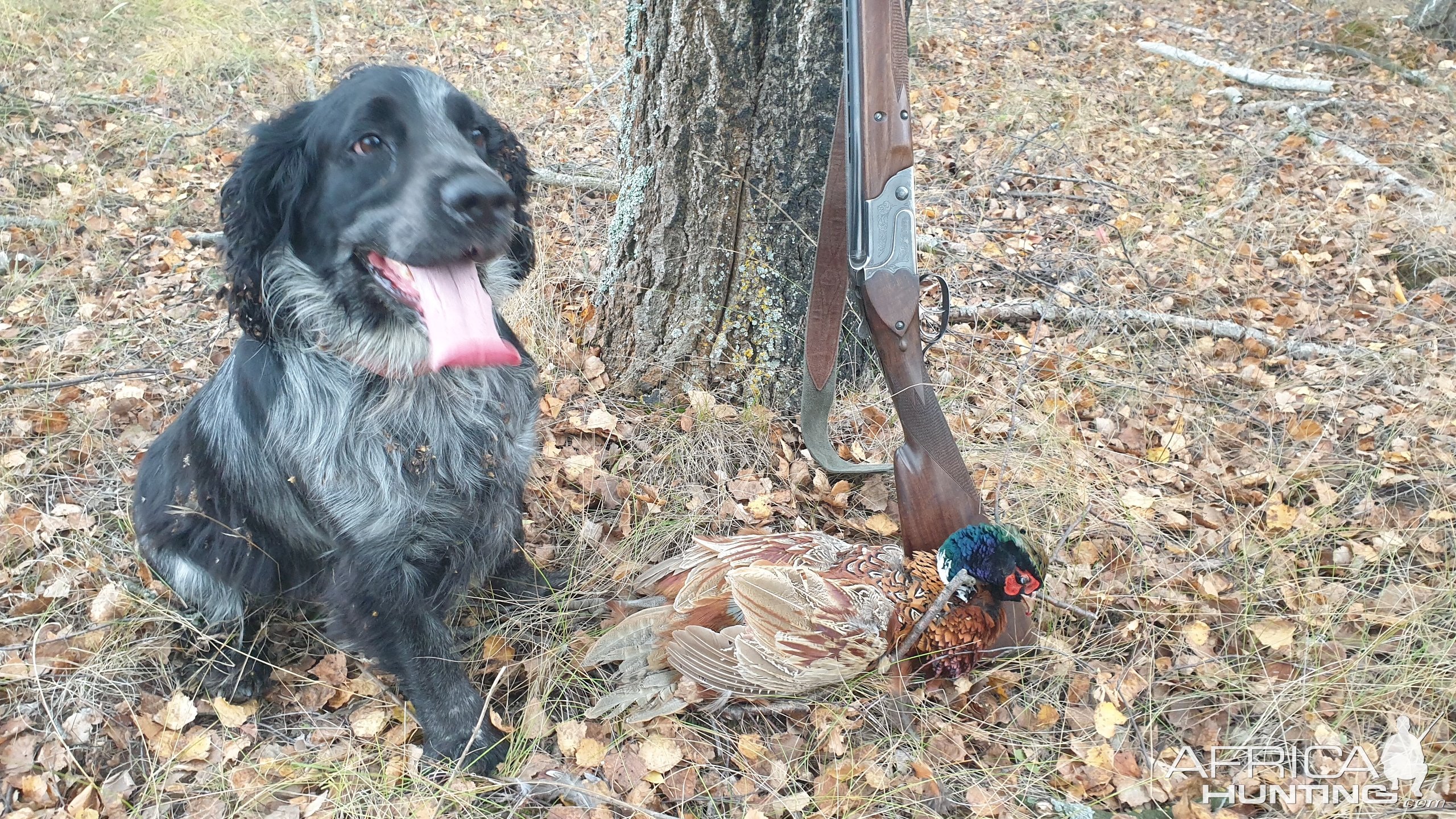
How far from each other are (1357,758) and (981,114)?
5.65 metres

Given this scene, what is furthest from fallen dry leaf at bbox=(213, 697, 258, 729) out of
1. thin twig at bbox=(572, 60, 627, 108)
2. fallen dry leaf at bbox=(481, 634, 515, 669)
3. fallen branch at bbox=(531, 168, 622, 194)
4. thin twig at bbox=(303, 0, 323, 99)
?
thin twig at bbox=(572, 60, 627, 108)

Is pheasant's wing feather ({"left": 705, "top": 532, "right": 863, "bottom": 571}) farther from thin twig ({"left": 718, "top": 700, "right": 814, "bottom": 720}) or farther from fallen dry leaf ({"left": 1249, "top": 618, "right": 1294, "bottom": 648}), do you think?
fallen dry leaf ({"left": 1249, "top": 618, "right": 1294, "bottom": 648})

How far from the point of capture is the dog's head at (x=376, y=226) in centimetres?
212

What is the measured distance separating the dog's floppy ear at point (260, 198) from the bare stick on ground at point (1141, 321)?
320 cm

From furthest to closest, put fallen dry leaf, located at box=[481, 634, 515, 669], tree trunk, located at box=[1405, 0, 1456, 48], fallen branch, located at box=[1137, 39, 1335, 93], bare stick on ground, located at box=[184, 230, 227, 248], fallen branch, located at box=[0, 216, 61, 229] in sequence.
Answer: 1. tree trunk, located at box=[1405, 0, 1456, 48]
2. fallen branch, located at box=[1137, 39, 1335, 93]
3. bare stick on ground, located at box=[184, 230, 227, 248]
4. fallen branch, located at box=[0, 216, 61, 229]
5. fallen dry leaf, located at box=[481, 634, 515, 669]

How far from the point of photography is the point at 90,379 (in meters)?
3.65

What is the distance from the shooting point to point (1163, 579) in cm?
302

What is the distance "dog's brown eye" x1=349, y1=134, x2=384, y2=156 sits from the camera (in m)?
2.19

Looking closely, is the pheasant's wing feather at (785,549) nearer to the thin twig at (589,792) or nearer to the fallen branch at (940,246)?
the thin twig at (589,792)

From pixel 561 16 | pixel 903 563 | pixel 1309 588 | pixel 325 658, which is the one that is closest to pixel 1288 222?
pixel 1309 588

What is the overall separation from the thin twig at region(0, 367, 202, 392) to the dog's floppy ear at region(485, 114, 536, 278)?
2064 millimetres

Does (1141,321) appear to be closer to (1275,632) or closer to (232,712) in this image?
(1275,632)

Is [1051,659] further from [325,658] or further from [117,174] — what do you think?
→ [117,174]

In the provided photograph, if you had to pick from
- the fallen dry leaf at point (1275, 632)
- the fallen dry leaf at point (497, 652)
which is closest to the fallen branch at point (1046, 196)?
the fallen dry leaf at point (1275, 632)
